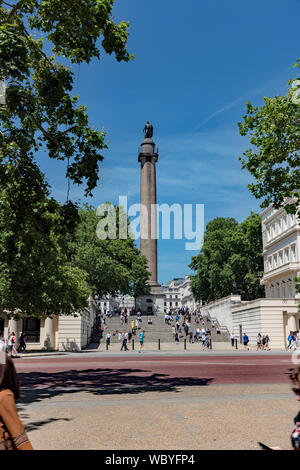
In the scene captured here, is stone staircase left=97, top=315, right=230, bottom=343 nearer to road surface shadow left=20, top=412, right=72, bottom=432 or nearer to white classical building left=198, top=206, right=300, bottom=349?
white classical building left=198, top=206, right=300, bottom=349

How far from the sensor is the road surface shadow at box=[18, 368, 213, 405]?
12.7 m

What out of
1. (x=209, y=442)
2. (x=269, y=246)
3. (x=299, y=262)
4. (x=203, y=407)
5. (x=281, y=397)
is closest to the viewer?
(x=209, y=442)

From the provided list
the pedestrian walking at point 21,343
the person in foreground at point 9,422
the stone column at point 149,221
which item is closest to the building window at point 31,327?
the pedestrian walking at point 21,343

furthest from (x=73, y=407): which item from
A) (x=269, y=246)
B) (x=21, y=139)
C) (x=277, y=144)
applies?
(x=269, y=246)

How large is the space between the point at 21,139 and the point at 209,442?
1035cm

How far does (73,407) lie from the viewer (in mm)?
10086

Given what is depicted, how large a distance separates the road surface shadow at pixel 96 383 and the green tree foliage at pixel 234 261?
4889 cm

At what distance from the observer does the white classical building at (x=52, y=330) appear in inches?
1561

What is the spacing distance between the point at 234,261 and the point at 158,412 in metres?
56.7

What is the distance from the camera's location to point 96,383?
14781 millimetres

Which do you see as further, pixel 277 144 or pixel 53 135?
pixel 277 144

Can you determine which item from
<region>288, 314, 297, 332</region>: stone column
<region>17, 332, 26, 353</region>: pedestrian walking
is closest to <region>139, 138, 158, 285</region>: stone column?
<region>288, 314, 297, 332</region>: stone column

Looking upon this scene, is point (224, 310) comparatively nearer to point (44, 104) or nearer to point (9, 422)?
point (44, 104)
